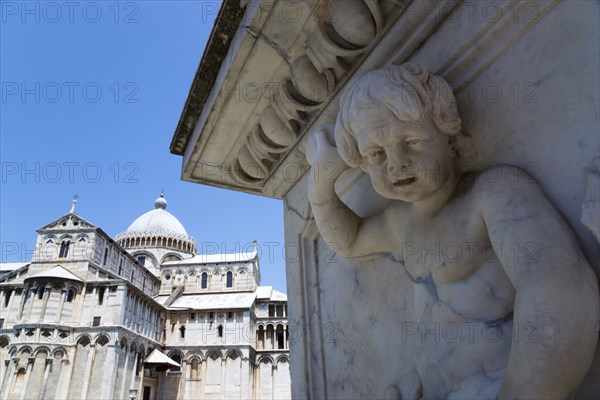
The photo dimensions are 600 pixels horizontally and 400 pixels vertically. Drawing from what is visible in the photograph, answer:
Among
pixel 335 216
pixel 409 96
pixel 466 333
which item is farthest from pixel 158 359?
pixel 409 96

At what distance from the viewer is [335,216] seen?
146 centimetres

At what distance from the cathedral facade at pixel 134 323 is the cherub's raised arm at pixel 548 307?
30182 mm

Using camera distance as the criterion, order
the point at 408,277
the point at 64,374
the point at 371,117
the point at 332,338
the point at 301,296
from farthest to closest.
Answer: the point at 64,374 → the point at 301,296 → the point at 332,338 → the point at 408,277 → the point at 371,117

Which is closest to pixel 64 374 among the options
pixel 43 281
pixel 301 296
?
pixel 43 281

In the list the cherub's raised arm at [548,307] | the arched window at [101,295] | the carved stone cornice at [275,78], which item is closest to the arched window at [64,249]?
the arched window at [101,295]

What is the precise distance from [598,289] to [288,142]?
150 centimetres

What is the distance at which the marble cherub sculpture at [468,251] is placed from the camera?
2.63 ft

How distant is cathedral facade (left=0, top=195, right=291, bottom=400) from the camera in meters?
26.1

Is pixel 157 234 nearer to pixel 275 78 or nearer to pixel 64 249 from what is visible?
pixel 64 249

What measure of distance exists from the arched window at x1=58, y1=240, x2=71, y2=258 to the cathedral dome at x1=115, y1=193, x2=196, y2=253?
16.1m

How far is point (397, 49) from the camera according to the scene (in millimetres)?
1498

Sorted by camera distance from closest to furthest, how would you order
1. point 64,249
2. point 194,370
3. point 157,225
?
Answer: point 64,249 → point 194,370 → point 157,225

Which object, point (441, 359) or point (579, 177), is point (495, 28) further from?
point (441, 359)

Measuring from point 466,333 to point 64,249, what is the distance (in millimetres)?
33605
